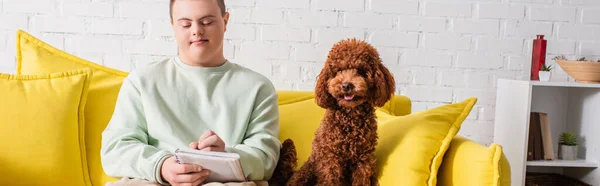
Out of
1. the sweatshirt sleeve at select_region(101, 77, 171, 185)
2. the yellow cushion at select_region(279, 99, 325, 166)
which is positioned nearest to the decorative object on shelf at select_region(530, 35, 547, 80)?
the yellow cushion at select_region(279, 99, 325, 166)

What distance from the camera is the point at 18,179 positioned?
1.68m

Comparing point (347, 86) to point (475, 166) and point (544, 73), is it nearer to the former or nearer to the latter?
point (475, 166)

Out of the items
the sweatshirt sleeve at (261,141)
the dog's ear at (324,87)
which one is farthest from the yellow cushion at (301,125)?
the dog's ear at (324,87)

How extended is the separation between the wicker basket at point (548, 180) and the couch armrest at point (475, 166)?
1.30 metres

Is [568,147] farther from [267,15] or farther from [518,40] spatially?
[267,15]

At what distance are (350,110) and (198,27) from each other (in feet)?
1.61

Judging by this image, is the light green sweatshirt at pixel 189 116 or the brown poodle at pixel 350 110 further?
the light green sweatshirt at pixel 189 116

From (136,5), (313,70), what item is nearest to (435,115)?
(313,70)

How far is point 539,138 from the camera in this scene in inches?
99.9

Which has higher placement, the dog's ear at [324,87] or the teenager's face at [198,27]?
the teenager's face at [198,27]

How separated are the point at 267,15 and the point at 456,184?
4.28ft

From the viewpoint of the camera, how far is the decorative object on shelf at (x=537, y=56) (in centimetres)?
247

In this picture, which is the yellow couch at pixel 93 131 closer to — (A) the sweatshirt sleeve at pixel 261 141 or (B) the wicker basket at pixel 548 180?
(A) the sweatshirt sleeve at pixel 261 141

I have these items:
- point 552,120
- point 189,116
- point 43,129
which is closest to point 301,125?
point 189,116
